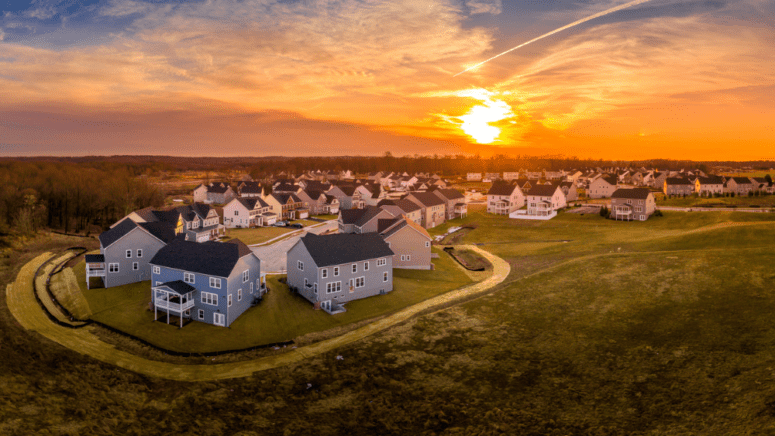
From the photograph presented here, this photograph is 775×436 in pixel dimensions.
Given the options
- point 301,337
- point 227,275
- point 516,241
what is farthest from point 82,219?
point 516,241

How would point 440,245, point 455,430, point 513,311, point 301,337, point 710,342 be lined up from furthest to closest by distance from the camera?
1. point 440,245
2. point 513,311
3. point 301,337
4. point 710,342
5. point 455,430

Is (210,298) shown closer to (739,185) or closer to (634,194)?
(634,194)

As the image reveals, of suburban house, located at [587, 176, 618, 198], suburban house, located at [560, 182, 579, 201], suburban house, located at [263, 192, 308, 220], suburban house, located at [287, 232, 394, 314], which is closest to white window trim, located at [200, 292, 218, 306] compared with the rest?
suburban house, located at [287, 232, 394, 314]

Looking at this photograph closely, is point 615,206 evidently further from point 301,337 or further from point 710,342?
point 301,337

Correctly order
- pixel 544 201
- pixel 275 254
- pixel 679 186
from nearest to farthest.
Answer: pixel 275 254 → pixel 544 201 → pixel 679 186

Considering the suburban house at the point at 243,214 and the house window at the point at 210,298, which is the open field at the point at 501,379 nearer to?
the house window at the point at 210,298

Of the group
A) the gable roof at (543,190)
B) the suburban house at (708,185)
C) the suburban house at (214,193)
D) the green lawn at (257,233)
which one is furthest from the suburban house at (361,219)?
the suburban house at (708,185)

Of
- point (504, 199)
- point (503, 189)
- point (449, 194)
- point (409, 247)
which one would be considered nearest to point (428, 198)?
point (449, 194)
